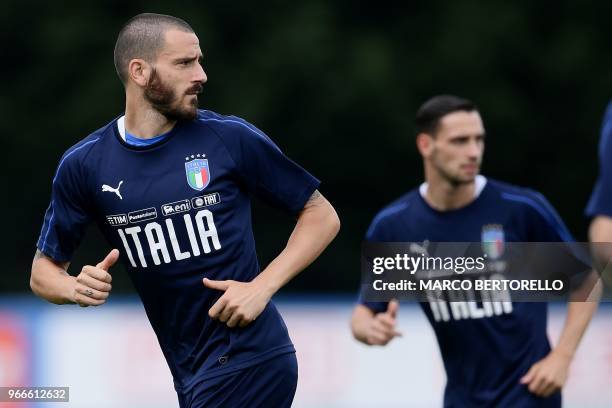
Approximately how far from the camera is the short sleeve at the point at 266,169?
5363mm

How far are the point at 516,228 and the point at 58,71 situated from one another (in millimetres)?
13630

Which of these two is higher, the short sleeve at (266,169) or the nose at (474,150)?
the short sleeve at (266,169)

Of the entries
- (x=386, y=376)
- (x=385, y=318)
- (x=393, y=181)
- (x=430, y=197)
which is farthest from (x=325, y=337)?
(x=393, y=181)

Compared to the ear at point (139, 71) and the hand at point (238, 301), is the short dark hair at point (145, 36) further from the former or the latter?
the hand at point (238, 301)

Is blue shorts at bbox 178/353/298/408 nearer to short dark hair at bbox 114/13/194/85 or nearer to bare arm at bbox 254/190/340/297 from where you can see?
bare arm at bbox 254/190/340/297

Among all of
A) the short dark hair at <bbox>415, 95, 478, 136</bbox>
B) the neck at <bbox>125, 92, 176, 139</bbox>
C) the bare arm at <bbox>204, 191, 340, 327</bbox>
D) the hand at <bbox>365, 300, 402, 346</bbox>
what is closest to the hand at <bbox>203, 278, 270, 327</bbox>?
the bare arm at <bbox>204, 191, 340, 327</bbox>

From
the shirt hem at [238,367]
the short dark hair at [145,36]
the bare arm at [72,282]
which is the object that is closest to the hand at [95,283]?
the bare arm at [72,282]

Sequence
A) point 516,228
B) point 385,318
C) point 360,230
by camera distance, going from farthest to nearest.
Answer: point 360,230 < point 516,228 < point 385,318

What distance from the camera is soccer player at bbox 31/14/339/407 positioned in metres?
5.30

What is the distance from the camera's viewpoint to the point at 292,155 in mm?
18969

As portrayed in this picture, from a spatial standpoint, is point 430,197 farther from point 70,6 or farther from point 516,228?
point 70,6

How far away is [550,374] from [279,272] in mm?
1947

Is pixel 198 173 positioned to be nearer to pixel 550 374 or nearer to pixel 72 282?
pixel 72 282

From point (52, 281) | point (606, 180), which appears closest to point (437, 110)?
point (52, 281)
